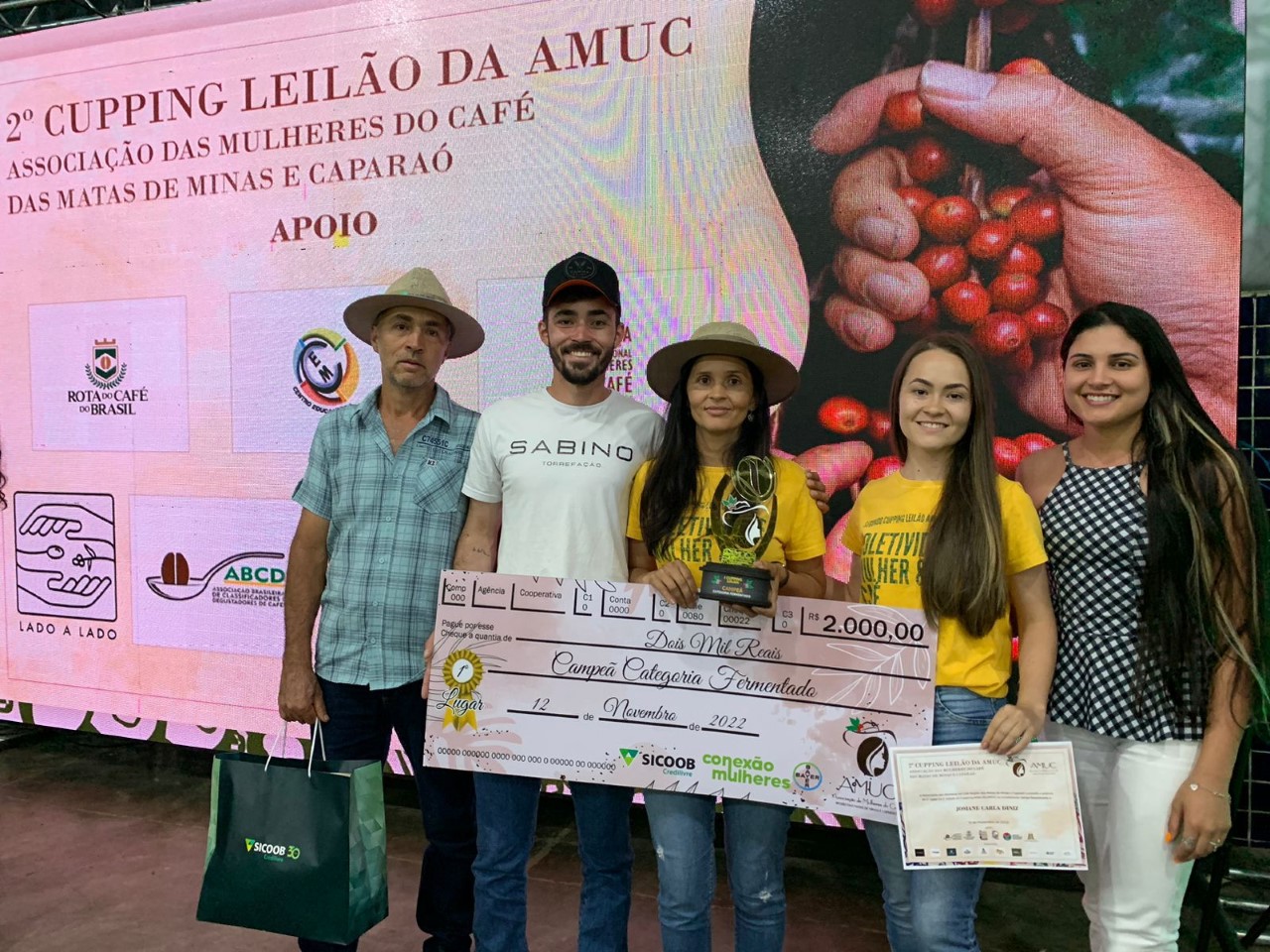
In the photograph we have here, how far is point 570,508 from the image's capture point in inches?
77.4

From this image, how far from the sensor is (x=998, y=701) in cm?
171

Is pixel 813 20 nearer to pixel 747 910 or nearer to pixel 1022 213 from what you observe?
pixel 1022 213

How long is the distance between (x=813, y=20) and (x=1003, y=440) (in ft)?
4.66

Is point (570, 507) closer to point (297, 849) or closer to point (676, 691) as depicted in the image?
point (676, 691)

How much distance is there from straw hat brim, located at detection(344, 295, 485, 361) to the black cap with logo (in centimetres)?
34

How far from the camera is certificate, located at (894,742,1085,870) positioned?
160 cm

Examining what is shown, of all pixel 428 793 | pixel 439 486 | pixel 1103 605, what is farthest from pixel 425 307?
pixel 1103 605

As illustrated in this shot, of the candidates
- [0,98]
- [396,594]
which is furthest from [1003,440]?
[0,98]

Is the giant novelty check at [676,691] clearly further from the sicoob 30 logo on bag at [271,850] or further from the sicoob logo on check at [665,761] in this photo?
the sicoob 30 logo on bag at [271,850]

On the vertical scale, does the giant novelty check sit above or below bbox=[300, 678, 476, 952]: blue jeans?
above

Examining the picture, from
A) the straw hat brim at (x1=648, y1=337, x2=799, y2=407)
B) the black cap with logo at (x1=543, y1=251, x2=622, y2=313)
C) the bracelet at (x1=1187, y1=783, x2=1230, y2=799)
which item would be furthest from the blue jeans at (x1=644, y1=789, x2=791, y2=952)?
the black cap with logo at (x1=543, y1=251, x2=622, y2=313)

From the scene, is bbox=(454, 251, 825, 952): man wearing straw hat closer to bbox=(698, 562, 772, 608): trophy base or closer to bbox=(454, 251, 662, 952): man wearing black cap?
bbox=(454, 251, 662, 952): man wearing black cap

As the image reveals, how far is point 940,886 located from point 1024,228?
1.89 metres

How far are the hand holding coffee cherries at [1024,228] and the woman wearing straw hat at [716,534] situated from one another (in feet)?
3.28
